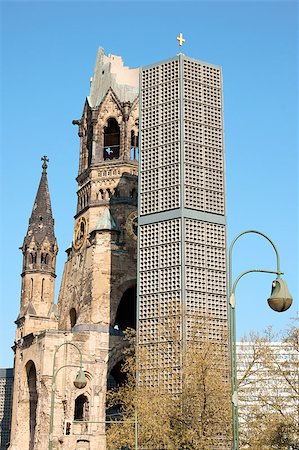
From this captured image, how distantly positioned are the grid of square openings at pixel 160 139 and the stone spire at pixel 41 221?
2194 centimetres

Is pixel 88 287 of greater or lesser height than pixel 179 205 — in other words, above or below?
below

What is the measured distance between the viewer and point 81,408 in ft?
194

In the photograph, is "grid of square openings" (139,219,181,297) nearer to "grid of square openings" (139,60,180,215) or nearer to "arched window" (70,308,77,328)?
"grid of square openings" (139,60,180,215)

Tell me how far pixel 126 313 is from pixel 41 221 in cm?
1412

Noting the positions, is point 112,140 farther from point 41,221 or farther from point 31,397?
point 31,397

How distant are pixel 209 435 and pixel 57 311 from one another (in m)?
36.5

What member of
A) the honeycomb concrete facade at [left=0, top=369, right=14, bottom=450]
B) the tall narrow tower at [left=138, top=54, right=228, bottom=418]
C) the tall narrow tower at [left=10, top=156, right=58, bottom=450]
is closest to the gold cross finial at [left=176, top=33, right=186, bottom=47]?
the tall narrow tower at [left=138, top=54, right=228, bottom=418]

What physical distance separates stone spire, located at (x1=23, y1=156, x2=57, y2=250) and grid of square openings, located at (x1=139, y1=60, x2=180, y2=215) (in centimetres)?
2194

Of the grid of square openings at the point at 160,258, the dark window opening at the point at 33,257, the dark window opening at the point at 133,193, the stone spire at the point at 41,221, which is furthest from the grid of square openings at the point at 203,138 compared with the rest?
the dark window opening at the point at 33,257

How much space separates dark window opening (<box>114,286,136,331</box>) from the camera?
2596 inches

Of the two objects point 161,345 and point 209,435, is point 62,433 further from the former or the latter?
point 209,435

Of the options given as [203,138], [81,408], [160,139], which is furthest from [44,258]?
[203,138]

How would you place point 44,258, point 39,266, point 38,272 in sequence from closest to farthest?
point 38,272, point 39,266, point 44,258

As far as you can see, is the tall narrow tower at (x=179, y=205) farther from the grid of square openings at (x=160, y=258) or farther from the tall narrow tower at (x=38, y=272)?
the tall narrow tower at (x=38, y=272)
